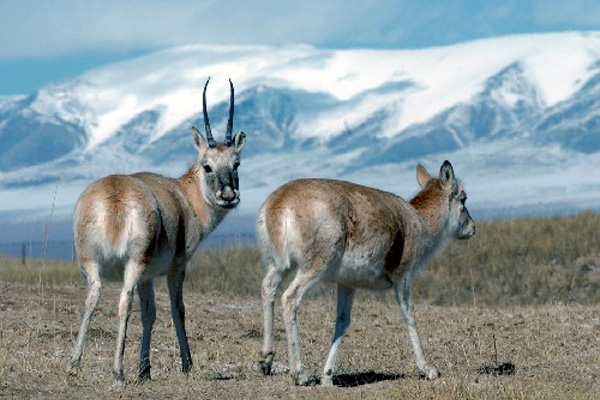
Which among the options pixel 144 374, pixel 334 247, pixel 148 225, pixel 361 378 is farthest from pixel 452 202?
pixel 148 225

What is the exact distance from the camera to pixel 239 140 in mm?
15891

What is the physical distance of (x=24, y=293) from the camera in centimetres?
2170

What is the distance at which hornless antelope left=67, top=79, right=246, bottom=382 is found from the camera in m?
13.7

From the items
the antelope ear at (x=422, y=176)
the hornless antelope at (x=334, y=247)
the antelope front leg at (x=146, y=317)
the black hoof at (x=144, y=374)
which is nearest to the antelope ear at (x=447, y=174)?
the antelope ear at (x=422, y=176)

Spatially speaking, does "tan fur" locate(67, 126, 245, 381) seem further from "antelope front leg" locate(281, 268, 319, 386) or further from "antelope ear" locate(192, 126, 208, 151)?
"antelope front leg" locate(281, 268, 319, 386)

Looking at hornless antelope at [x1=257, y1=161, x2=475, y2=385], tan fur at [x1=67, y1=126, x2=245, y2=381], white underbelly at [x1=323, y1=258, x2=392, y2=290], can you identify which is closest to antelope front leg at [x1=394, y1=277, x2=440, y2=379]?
hornless antelope at [x1=257, y1=161, x2=475, y2=385]

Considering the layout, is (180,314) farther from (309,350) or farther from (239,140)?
(309,350)

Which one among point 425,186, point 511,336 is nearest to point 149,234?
point 425,186

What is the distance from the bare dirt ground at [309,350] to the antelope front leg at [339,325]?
302 mm

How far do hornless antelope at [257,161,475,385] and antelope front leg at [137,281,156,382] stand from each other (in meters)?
1.27

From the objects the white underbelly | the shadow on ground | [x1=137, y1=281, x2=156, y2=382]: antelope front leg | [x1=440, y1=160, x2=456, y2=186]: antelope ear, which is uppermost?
[x1=440, y1=160, x2=456, y2=186]: antelope ear

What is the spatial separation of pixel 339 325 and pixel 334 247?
1.28m

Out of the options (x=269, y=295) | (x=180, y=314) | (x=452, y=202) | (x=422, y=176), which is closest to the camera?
(x=269, y=295)

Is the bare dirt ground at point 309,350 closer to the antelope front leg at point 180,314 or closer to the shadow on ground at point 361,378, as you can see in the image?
the shadow on ground at point 361,378
